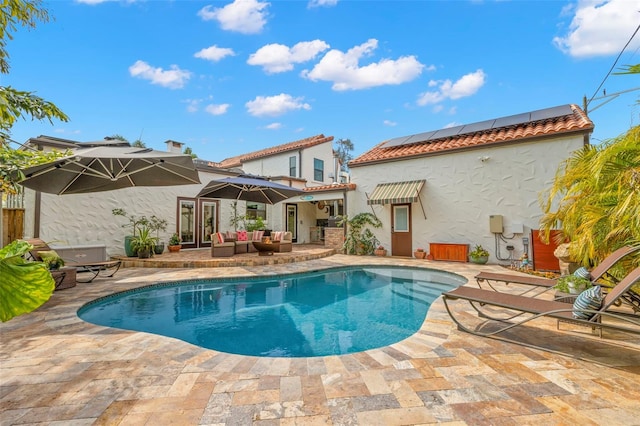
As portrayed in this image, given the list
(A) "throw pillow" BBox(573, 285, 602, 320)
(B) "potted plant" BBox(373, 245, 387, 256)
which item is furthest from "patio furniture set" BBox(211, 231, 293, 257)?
(A) "throw pillow" BBox(573, 285, 602, 320)

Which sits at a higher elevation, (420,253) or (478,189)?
(478,189)

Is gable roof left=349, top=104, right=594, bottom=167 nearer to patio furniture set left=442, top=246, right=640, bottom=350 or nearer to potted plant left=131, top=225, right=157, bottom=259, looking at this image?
patio furniture set left=442, top=246, right=640, bottom=350

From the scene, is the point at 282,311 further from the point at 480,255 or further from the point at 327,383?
the point at 480,255

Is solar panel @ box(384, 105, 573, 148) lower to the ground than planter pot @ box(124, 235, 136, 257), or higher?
higher

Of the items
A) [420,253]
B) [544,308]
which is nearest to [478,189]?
[420,253]

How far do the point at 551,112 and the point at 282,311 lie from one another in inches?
620

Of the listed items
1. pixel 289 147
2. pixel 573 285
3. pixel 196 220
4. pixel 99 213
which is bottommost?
pixel 573 285

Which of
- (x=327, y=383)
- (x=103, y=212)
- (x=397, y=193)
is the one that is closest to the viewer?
(x=327, y=383)

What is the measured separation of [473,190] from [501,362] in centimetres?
1166

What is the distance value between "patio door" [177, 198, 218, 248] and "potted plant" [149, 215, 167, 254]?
3.45 ft

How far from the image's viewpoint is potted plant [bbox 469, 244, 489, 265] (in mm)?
13195

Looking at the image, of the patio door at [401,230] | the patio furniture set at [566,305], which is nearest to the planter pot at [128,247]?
the patio door at [401,230]

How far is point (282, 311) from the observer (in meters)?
7.88

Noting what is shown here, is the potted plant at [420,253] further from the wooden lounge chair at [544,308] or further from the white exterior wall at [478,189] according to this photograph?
the wooden lounge chair at [544,308]
